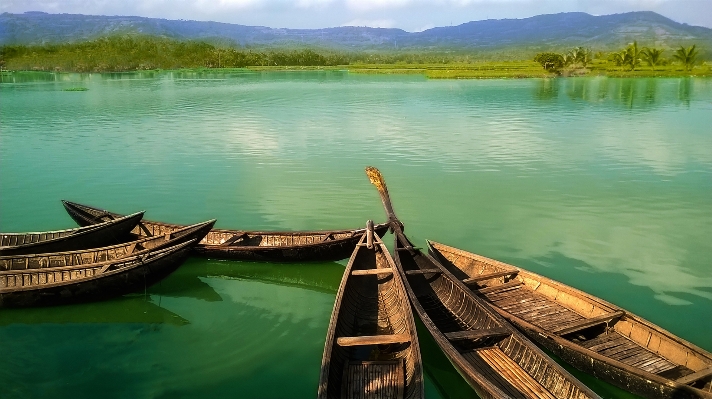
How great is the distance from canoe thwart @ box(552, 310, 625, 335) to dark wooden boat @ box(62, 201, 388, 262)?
467 cm

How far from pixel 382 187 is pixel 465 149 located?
11.8 m

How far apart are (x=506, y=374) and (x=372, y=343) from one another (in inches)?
70.7

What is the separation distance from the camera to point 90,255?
35.3 ft

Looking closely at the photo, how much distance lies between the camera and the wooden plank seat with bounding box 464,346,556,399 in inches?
251

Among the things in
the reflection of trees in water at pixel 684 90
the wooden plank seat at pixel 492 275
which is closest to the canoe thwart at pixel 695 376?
the wooden plank seat at pixel 492 275

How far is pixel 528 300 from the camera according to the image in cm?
898

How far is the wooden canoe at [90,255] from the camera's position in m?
10.4

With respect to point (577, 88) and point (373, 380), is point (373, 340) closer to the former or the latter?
point (373, 380)

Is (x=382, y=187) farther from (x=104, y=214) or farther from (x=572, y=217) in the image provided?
(x=104, y=214)

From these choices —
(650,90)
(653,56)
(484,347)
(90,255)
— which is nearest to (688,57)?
(653,56)

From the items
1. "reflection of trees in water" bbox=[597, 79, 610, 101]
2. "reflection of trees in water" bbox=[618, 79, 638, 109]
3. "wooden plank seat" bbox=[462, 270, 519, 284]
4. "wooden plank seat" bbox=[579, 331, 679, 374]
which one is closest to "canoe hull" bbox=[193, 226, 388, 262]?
"wooden plank seat" bbox=[462, 270, 519, 284]

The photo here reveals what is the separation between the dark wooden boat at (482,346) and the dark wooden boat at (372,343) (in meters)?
0.37

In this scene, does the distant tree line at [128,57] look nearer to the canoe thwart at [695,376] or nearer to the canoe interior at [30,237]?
the canoe interior at [30,237]

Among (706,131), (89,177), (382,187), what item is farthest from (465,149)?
(89,177)
